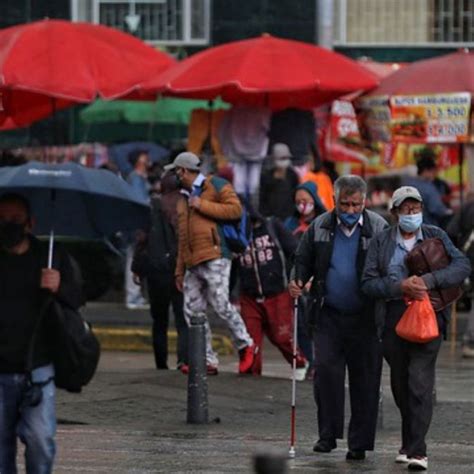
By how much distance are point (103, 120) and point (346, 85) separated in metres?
5.99

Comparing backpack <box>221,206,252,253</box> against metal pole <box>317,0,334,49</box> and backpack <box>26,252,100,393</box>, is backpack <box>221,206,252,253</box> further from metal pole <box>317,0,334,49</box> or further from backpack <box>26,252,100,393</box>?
metal pole <box>317,0,334,49</box>

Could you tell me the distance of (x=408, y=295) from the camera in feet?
41.1

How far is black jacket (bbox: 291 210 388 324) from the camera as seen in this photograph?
42.7ft

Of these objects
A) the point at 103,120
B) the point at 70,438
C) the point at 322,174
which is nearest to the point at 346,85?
the point at 322,174

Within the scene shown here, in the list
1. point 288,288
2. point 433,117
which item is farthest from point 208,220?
point 433,117

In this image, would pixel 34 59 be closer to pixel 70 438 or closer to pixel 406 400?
pixel 70 438

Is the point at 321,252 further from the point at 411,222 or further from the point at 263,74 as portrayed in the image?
the point at 263,74

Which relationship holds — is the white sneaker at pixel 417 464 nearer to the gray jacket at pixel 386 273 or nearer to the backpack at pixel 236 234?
the gray jacket at pixel 386 273

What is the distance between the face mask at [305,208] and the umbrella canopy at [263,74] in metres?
4.62

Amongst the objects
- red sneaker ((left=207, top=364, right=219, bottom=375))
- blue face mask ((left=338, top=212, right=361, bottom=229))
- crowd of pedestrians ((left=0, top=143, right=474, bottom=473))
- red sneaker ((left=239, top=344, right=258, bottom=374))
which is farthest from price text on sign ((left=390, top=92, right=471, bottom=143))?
blue face mask ((left=338, top=212, right=361, bottom=229))

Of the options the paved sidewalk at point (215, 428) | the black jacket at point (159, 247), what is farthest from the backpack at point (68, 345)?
the black jacket at point (159, 247)

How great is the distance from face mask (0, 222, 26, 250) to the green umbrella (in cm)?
1773

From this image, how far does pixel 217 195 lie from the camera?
55.4 ft

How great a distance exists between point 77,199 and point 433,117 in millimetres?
10485
